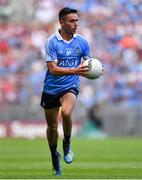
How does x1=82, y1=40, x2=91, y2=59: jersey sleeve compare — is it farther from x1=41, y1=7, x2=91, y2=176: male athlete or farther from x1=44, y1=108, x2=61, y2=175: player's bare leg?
x1=44, y1=108, x2=61, y2=175: player's bare leg

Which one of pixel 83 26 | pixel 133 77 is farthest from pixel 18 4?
pixel 133 77

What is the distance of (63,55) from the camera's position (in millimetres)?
10125

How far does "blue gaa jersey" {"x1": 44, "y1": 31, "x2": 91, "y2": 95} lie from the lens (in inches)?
397

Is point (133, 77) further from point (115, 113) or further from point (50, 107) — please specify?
point (50, 107)

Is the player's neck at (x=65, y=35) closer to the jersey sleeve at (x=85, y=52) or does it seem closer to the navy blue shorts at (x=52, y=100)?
the jersey sleeve at (x=85, y=52)

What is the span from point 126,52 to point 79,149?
27.0 feet

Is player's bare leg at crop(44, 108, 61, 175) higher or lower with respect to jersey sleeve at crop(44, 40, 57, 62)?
lower

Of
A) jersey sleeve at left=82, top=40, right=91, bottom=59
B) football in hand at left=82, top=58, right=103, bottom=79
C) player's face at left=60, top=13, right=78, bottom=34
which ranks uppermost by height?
player's face at left=60, top=13, right=78, bottom=34

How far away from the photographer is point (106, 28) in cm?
2728

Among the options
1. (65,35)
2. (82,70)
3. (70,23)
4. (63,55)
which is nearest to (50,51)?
(63,55)

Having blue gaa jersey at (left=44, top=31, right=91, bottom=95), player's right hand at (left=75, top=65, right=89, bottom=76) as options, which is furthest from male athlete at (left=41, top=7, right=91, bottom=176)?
player's right hand at (left=75, top=65, right=89, bottom=76)

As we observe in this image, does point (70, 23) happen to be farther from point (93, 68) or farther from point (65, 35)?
point (93, 68)

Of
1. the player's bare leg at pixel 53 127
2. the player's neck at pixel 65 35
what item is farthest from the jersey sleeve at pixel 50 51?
the player's bare leg at pixel 53 127

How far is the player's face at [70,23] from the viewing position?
394 inches
